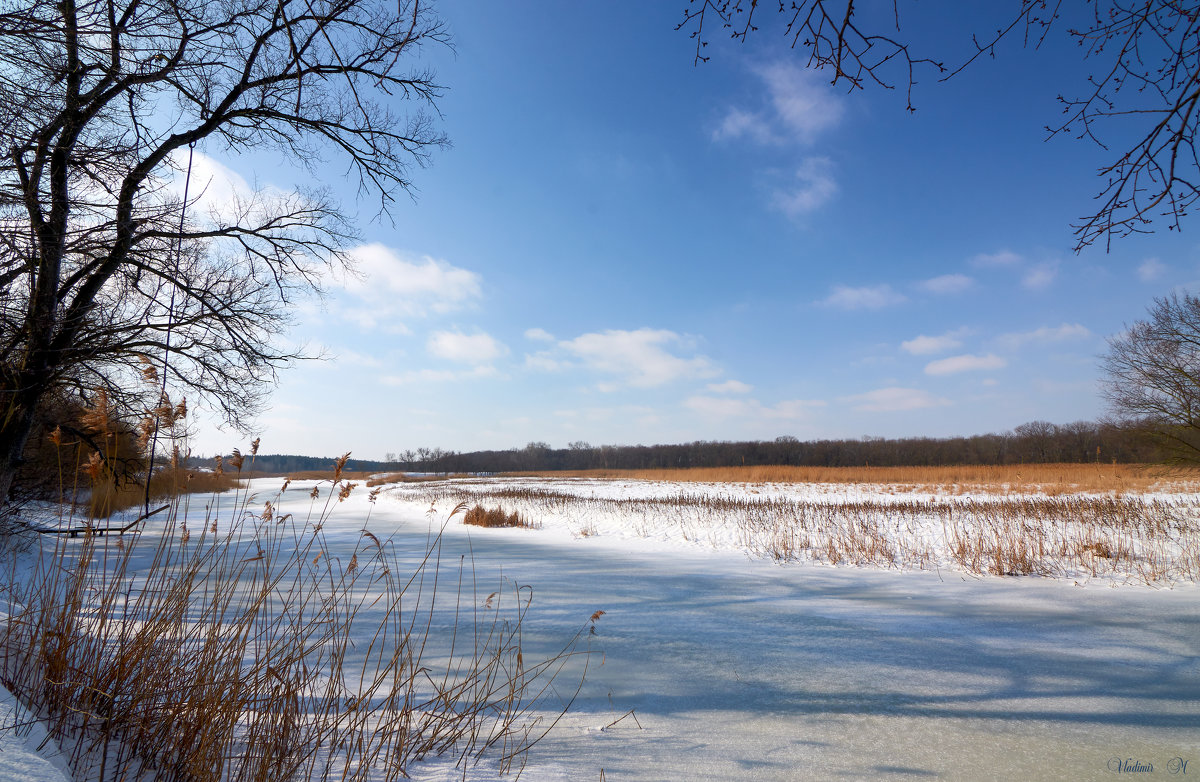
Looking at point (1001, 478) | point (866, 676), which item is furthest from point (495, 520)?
point (1001, 478)

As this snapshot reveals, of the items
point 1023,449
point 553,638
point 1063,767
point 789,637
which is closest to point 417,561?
point 553,638

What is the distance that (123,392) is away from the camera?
23.0 feet

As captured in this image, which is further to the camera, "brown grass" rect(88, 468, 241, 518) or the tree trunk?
the tree trunk

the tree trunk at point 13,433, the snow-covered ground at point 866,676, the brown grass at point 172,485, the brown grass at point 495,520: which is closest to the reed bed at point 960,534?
the snow-covered ground at point 866,676

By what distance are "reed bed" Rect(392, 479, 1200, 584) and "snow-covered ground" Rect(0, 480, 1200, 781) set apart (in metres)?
0.54

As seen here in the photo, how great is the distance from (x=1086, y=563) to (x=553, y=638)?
690 centimetres

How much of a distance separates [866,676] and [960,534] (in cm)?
739

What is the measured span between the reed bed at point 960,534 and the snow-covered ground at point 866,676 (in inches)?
21.4

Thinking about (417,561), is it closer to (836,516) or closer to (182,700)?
(182,700)

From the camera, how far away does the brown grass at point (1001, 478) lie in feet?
58.0

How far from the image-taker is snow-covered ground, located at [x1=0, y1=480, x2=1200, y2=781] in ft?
7.74

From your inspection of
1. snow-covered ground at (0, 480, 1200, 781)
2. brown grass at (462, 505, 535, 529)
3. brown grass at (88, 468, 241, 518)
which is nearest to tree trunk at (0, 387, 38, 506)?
brown grass at (88, 468, 241, 518)

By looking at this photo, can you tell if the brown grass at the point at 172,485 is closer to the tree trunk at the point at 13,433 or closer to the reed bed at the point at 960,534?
the tree trunk at the point at 13,433

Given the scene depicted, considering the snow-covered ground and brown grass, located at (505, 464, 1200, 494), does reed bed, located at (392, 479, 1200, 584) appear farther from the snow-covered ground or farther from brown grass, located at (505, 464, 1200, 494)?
brown grass, located at (505, 464, 1200, 494)
